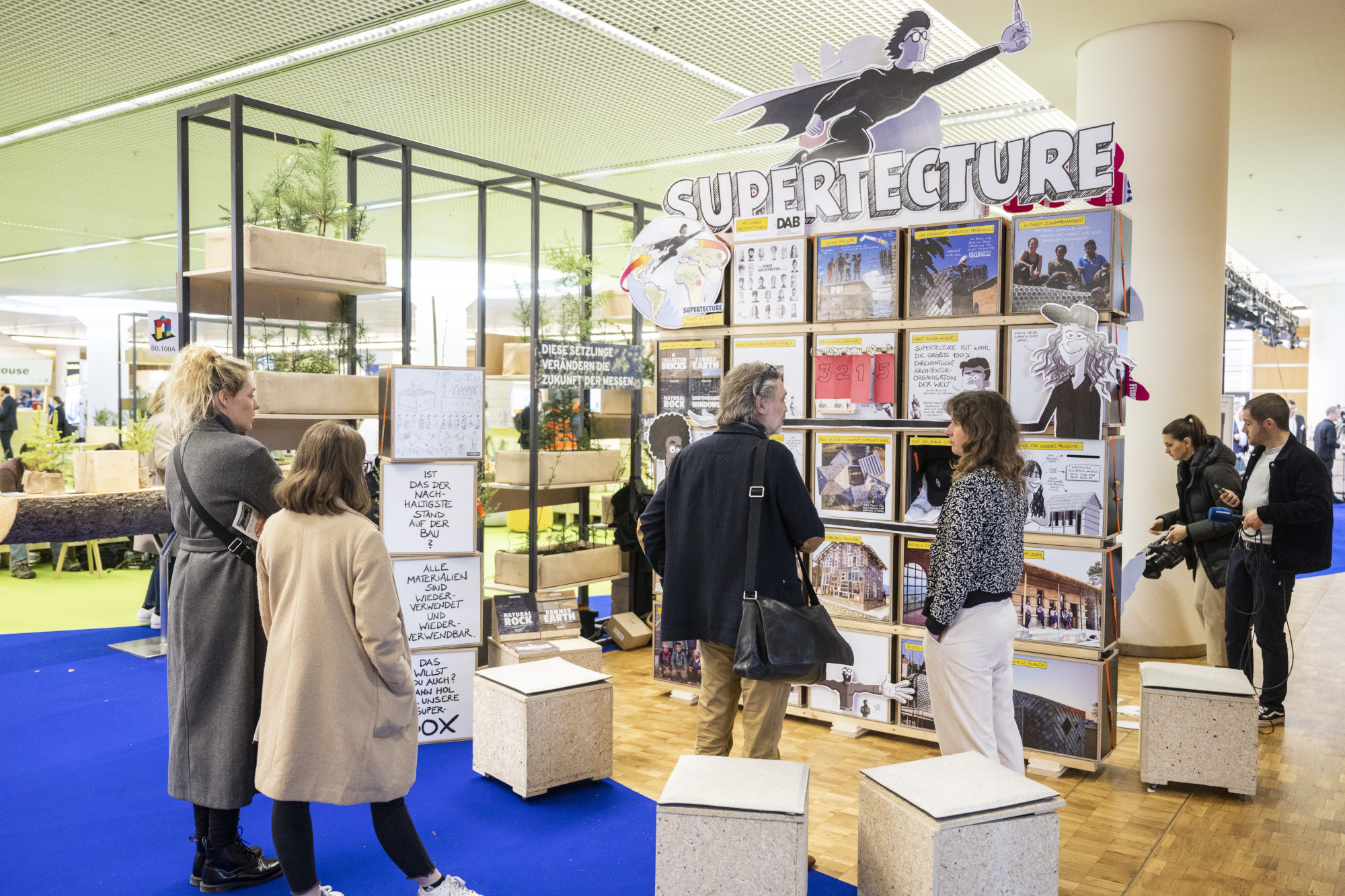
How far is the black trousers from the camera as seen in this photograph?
2.47 m

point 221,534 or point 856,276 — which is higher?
point 856,276

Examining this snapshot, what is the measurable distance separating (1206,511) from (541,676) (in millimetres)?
3416

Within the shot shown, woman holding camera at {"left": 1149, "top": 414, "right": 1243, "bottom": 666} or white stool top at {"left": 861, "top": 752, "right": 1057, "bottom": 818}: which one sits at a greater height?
woman holding camera at {"left": 1149, "top": 414, "right": 1243, "bottom": 666}

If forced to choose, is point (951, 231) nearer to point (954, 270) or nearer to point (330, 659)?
point (954, 270)

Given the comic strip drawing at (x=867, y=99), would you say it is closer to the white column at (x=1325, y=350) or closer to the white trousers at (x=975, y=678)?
the white trousers at (x=975, y=678)

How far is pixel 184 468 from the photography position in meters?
2.83

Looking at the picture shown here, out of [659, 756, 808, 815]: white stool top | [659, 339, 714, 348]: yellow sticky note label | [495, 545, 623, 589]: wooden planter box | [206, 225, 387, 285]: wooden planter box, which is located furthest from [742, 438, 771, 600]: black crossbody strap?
[495, 545, 623, 589]: wooden planter box

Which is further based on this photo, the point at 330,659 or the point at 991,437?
the point at 991,437

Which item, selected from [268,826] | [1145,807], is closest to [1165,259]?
[1145,807]

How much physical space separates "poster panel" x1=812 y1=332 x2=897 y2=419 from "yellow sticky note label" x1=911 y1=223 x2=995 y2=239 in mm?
448

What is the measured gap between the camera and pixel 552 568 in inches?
227

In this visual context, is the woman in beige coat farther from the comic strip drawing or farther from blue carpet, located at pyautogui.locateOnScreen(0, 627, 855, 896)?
the comic strip drawing

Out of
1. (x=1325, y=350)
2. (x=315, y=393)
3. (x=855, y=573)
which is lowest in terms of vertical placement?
(x=855, y=573)

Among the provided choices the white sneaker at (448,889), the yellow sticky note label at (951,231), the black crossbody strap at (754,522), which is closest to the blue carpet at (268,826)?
the white sneaker at (448,889)
